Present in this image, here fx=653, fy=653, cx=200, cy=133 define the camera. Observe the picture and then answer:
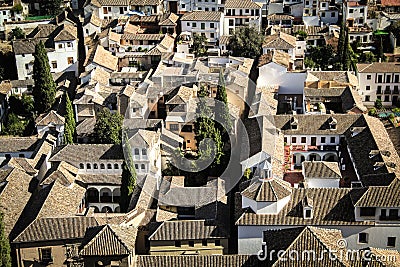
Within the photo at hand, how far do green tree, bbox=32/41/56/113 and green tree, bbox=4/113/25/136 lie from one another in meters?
2.03

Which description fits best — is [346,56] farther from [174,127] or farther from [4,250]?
[4,250]

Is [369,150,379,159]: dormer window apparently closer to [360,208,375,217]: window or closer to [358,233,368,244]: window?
[360,208,375,217]: window

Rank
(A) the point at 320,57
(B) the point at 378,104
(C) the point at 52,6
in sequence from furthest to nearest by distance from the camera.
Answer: (C) the point at 52,6, (A) the point at 320,57, (B) the point at 378,104

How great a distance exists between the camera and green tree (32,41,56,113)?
5697cm

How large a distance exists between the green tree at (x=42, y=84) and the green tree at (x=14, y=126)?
2032 mm

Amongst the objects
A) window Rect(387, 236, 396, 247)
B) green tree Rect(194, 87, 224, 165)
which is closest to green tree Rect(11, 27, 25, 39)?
green tree Rect(194, 87, 224, 165)

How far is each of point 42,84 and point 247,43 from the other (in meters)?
19.2

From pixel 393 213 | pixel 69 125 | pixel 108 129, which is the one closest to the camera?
pixel 393 213

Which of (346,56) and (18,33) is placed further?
(18,33)

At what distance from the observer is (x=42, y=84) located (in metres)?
57.0

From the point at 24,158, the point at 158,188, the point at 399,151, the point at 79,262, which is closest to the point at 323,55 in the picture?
the point at 399,151

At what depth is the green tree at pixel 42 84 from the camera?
56969 millimetres

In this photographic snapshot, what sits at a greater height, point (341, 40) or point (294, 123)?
point (341, 40)

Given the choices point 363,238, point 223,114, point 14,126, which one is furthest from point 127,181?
point 14,126
